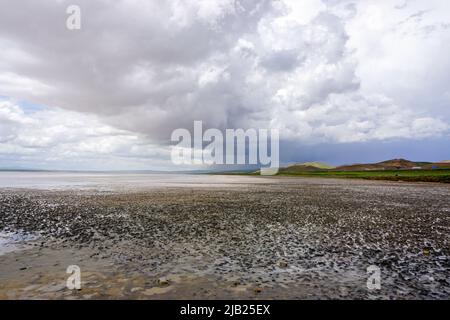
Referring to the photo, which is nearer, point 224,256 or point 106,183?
point 224,256

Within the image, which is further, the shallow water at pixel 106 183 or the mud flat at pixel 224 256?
the shallow water at pixel 106 183

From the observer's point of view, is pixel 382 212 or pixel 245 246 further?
pixel 382 212

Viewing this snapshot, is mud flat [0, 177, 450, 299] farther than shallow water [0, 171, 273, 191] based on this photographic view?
No

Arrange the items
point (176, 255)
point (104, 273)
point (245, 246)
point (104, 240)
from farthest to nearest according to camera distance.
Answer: point (104, 240) < point (245, 246) < point (176, 255) < point (104, 273)

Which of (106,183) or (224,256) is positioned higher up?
(224,256)

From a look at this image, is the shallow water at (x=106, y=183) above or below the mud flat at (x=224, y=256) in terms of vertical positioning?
below

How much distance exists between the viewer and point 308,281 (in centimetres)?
1018

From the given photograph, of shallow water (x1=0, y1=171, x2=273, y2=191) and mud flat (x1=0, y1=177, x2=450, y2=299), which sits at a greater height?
mud flat (x1=0, y1=177, x2=450, y2=299)

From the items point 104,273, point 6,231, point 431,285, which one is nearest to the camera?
point 431,285

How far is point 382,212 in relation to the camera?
1056 inches
